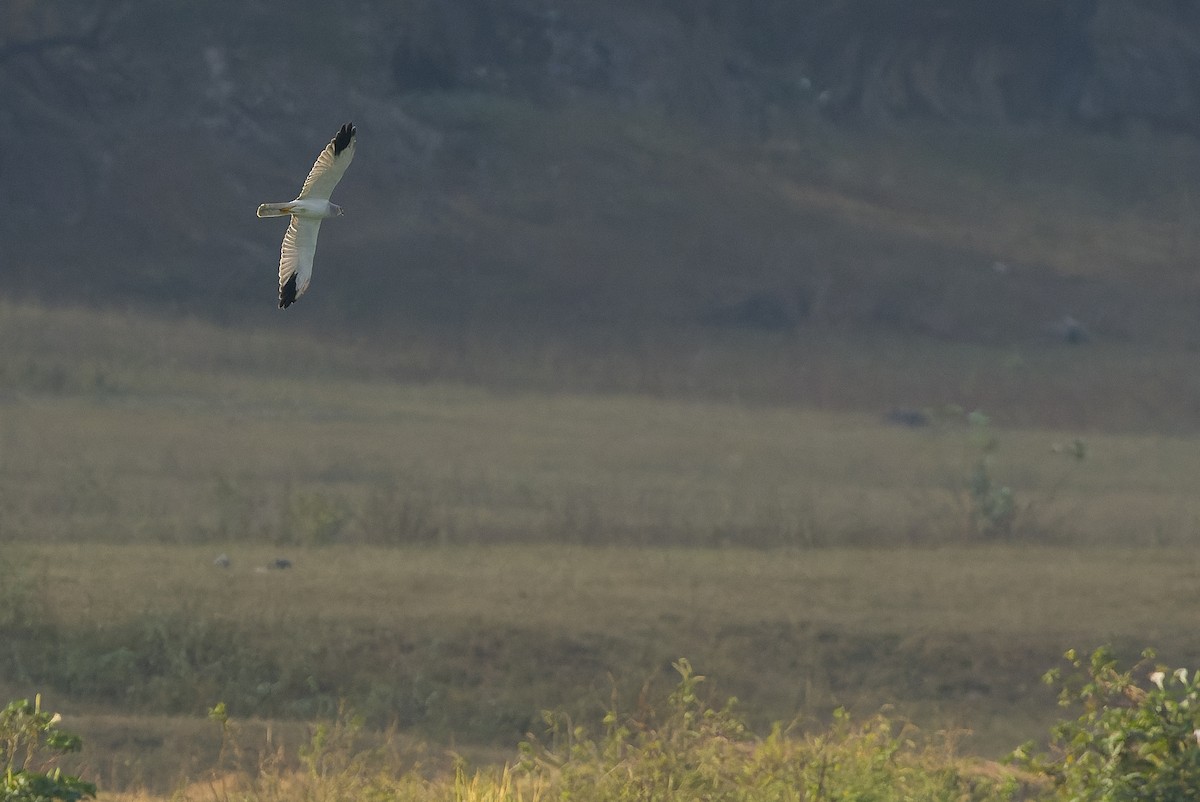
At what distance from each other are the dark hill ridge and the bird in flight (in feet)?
67.8

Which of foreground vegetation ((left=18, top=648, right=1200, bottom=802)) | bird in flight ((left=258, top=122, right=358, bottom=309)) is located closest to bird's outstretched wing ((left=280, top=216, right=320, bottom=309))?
bird in flight ((left=258, top=122, right=358, bottom=309))

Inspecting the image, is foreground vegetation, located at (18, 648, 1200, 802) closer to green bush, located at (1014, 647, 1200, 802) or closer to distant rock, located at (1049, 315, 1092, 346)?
green bush, located at (1014, 647, 1200, 802)

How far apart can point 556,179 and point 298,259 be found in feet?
83.4

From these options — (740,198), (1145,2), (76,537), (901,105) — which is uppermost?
(1145,2)

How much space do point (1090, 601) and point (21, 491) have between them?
26.2 feet

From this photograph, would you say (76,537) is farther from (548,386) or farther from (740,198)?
(740,198)

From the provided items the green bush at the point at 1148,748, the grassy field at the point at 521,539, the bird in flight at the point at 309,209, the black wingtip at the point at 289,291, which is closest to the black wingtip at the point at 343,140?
the bird in flight at the point at 309,209

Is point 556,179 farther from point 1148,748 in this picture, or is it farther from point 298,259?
point 1148,748

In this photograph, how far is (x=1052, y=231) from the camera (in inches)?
1355

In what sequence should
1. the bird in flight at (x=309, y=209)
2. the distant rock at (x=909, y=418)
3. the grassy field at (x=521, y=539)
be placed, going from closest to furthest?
the bird in flight at (x=309, y=209) < the grassy field at (x=521, y=539) < the distant rock at (x=909, y=418)

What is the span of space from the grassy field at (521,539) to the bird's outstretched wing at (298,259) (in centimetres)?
318

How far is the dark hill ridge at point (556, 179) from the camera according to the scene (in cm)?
2962

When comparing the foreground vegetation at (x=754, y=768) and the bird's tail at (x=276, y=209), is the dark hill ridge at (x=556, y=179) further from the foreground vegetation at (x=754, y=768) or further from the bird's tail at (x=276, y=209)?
the bird's tail at (x=276, y=209)

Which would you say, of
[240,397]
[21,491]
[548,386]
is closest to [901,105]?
[548,386]
